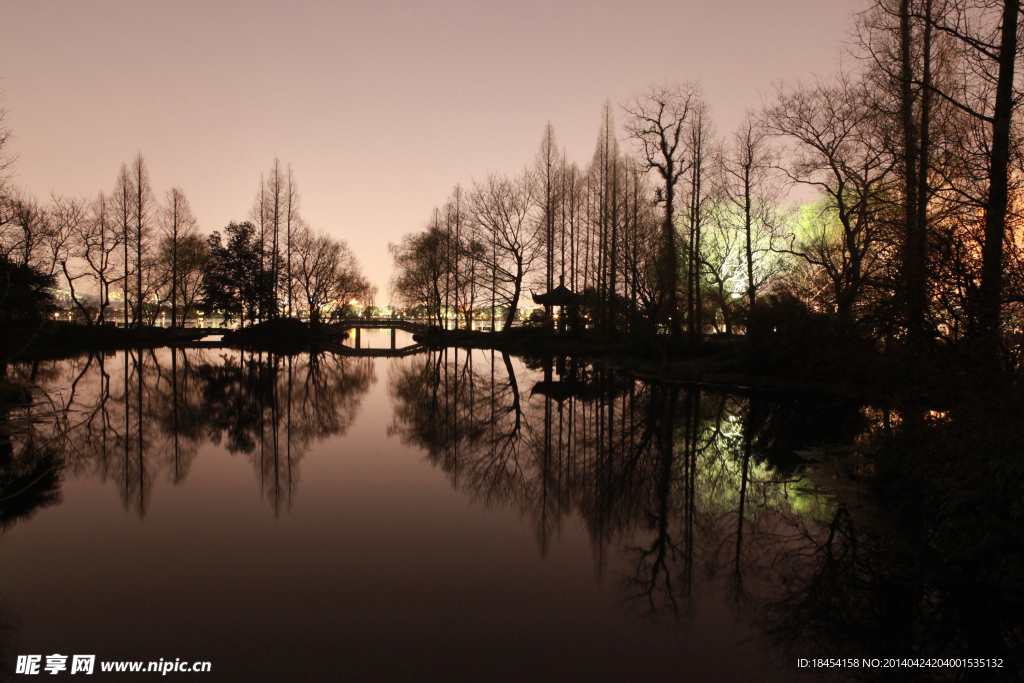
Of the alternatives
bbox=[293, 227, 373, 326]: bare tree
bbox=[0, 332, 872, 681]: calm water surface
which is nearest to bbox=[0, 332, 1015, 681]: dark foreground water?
bbox=[0, 332, 872, 681]: calm water surface

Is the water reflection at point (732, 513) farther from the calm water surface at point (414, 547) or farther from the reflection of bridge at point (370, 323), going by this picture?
the reflection of bridge at point (370, 323)

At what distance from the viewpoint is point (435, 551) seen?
6.05m

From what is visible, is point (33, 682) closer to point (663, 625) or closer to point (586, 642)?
point (586, 642)

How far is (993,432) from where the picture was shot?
5844 mm

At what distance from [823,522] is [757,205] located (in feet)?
94.4

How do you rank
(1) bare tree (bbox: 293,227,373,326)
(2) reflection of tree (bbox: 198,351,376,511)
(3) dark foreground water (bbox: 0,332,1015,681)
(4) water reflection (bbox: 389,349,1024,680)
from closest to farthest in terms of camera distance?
(3) dark foreground water (bbox: 0,332,1015,681) → (4) water reflection (bbox: 389,349,1024,680) → (2) reflection of tree (bbox: 198,351,376,511) → (1) bare tree (bbox: 293,227,373,326)

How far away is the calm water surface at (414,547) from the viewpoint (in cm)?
424

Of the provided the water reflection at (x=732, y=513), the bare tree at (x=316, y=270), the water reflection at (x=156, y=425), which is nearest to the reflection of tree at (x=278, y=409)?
the water reflection at (x=156, y=425)

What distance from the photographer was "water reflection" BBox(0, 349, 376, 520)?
327 inches

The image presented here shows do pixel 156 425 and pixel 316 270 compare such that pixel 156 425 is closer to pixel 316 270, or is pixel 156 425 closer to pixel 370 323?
pixel 316 270

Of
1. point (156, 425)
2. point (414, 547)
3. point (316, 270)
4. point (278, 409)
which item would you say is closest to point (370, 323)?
point (316, 270)

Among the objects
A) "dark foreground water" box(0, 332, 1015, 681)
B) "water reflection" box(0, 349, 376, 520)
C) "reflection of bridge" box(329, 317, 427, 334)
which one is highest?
"reflection of bridge" box(329, 317, 427, 334)

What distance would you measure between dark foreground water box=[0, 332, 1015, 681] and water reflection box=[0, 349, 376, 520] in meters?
0.08

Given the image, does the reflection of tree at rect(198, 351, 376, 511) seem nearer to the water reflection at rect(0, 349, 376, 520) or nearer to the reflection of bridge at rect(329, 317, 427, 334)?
the water reflection at rect(0, 349, 376, 520)
